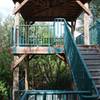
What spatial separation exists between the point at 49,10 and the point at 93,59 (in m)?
7.97

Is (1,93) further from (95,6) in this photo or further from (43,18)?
(95,6)

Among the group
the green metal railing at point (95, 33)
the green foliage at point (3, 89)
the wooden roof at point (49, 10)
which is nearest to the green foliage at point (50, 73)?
the green foliage at point (3, 89)

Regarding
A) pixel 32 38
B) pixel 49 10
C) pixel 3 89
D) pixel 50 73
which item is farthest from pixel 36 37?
pixel 50 73

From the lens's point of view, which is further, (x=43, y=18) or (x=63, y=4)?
(x=43, y=18)

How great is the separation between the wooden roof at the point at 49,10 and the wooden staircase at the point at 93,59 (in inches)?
143

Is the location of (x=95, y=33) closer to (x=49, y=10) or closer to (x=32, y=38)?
(x=32, y=38)

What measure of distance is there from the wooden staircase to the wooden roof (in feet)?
12.0

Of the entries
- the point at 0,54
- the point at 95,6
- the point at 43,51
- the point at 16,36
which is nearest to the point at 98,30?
the point at 43,51

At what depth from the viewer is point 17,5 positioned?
55.4 feet

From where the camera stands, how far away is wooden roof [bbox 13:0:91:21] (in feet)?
62.1

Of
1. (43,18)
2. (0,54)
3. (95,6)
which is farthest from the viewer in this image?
(95,6)

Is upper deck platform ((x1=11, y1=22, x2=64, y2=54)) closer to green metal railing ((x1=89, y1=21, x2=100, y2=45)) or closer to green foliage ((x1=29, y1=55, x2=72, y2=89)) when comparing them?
green metal railing ((x1=89, y1=21, x2=100, y2=45))

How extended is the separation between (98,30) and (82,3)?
4.92 ft

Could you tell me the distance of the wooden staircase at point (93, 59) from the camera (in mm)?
11555
